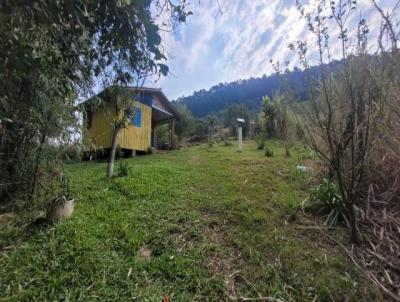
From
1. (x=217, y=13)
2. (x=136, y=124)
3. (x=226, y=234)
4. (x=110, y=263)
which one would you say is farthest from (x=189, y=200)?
(x=136, y=124)

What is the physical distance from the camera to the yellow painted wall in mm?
10445

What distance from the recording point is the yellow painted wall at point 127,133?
1045cm

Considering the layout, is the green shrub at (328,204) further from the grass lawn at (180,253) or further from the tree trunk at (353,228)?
the tree trunk at (353,228)

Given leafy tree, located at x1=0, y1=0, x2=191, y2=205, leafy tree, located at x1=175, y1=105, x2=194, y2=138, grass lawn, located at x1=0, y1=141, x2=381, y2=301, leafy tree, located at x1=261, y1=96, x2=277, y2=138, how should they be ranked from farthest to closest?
1. leafy tree, located at x1=175, y1=105, x2=194, y2=138
2. leafy tree, located at x1=261, y1=96, x2=277, y2=138
3. grass lawn, located at x1=0, y1=141, x2=381, y2=301
4. leafy tree, located at x1=0, y1=0, x2=191, y2=205

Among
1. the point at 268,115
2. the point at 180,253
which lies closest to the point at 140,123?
the point at 268,115

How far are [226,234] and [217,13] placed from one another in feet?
7.59

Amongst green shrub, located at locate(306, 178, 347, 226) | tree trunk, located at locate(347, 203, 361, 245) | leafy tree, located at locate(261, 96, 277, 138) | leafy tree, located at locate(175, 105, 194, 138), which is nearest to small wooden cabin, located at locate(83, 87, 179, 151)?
leafy tree, located at locate(261, 96, 277, 138)

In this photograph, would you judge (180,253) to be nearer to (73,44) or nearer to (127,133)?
(73,44)

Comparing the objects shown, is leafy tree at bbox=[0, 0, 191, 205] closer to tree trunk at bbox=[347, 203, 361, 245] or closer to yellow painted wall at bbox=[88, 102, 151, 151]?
tree trunk at bbox=[347, 203, 361, 245]

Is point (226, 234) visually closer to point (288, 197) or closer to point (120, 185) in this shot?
point (288, 197)

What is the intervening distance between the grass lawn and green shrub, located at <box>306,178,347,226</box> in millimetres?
225

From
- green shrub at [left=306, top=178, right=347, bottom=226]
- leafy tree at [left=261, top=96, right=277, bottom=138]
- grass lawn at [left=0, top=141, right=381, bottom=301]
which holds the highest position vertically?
leafy tree at [left=261, top=96, right=277, bottom=138]

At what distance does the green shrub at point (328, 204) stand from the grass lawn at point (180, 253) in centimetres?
22

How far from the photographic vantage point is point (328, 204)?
11.8ft
